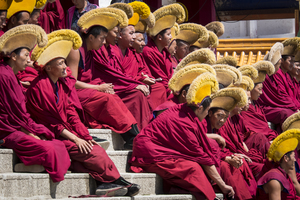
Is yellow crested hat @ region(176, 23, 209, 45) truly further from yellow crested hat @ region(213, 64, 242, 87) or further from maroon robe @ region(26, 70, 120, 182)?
maroon robe @ region(26, 70, 120, 182)

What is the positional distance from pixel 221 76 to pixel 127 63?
1111mm

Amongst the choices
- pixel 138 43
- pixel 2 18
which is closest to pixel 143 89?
pixel 138 43

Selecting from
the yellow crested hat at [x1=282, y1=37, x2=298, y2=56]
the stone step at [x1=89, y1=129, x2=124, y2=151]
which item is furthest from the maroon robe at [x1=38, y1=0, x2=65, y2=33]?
the yellow crested hat at [x1=282, y1=37, x2=298, y2=56]

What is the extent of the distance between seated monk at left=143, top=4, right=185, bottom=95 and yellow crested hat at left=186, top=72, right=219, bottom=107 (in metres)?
1.60

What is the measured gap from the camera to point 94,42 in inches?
237

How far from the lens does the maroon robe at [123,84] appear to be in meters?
6.23

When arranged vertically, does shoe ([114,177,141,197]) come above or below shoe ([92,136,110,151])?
below

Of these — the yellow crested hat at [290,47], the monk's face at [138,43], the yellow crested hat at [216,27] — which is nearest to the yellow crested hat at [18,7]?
the monk's face at [138,43]

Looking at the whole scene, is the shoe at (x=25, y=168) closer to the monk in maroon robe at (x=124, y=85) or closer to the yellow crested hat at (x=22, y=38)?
the yellow crested hat at (x=22, y=38)

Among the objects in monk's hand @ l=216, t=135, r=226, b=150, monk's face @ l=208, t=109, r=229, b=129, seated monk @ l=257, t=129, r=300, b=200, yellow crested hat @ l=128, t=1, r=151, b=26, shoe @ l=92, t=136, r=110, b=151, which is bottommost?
seated monk @ l=257, t=129, r=300, b=200

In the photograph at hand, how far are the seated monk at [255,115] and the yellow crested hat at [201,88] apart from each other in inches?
75.7

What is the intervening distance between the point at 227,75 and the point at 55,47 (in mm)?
2433

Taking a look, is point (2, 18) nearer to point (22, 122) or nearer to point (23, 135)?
point (22, 122)

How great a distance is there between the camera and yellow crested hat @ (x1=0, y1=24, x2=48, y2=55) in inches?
186
